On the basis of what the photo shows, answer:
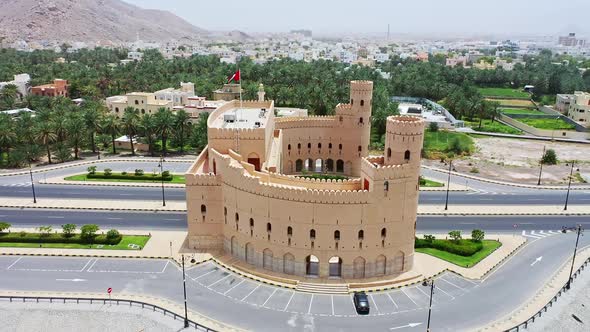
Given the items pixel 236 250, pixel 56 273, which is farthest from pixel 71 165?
pixel 236 250

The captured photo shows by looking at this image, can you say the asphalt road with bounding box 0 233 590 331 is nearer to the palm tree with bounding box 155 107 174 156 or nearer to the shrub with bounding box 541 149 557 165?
the palm tree with bounding box 155 107 174 156

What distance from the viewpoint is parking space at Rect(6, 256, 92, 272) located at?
49625 millimetres

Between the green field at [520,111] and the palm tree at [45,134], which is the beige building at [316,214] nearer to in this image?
the palm tree at [45,134]

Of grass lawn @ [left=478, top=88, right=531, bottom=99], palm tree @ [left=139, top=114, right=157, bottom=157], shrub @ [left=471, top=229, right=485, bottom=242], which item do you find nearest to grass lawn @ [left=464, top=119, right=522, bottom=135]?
grass lawn @ [left=478, top=88, right=531, bottom=99]

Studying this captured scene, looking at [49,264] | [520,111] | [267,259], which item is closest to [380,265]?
[267,259]

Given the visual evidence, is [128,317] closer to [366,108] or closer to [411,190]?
[411,190]

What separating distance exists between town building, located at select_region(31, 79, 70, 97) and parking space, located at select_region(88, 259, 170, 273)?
100084 mm

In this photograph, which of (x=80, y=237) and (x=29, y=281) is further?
(x=80, y=237)

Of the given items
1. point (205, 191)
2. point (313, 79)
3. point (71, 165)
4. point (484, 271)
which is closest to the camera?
point (484, 271)

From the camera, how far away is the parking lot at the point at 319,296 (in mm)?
43188

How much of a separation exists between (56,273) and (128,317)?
41.8 ft

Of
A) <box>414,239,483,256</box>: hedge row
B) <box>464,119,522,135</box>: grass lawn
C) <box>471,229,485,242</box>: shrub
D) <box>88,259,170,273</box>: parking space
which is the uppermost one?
<box>464,119,522,135</box>: grass lawn

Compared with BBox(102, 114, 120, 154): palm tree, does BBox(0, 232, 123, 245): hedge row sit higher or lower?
lower

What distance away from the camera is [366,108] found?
79188mm
